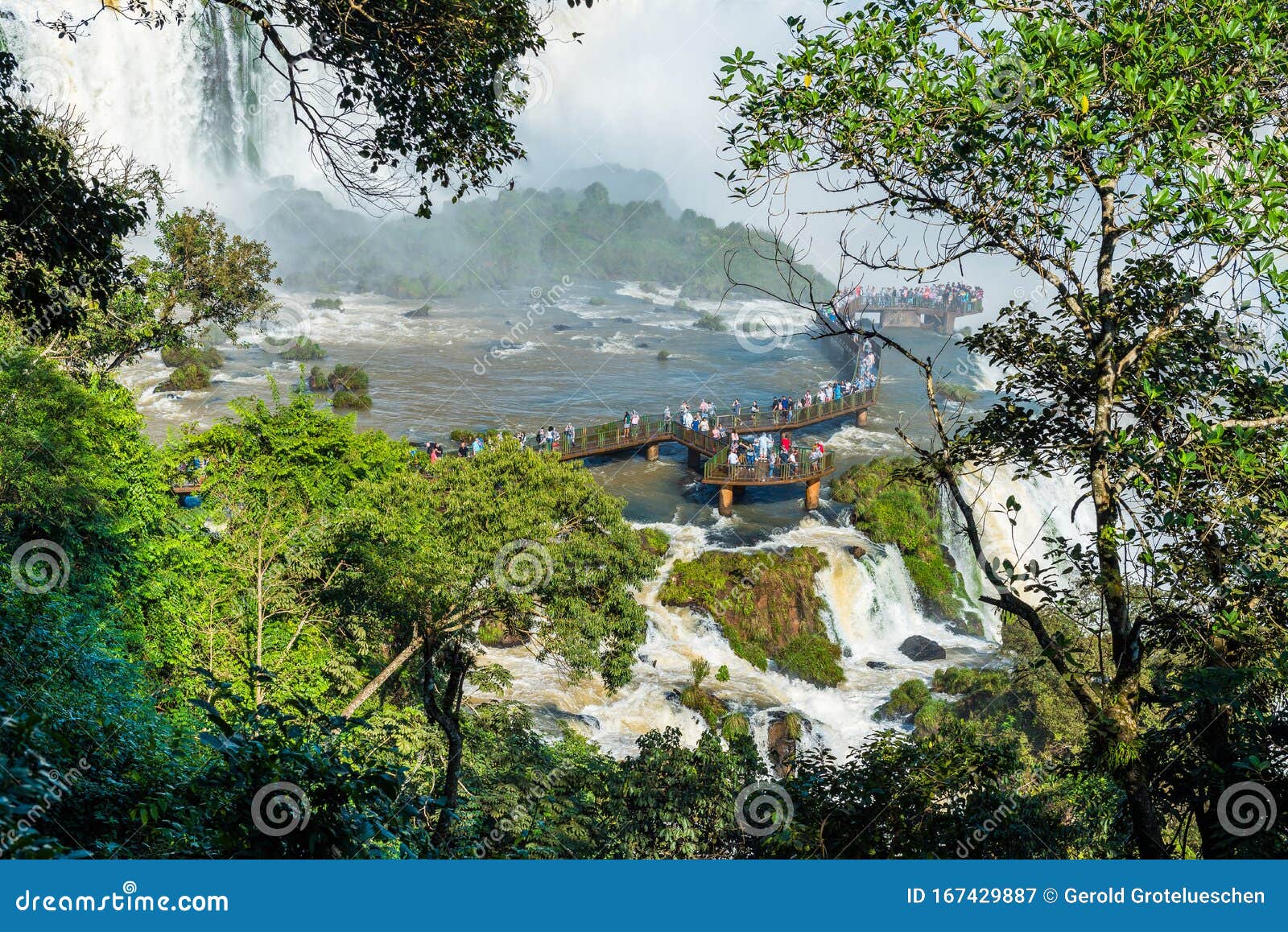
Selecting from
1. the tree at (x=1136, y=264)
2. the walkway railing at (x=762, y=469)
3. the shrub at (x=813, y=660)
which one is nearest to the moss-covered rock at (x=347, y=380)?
the walkway railing at (x=762, y=469)

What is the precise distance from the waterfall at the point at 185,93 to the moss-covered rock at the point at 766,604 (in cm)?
2321

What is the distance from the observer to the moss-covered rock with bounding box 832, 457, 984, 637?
23953mm

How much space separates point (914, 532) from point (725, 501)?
4785 mm

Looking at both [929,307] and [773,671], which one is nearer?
[773,671]

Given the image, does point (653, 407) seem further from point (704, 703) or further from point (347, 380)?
point (704, 703)

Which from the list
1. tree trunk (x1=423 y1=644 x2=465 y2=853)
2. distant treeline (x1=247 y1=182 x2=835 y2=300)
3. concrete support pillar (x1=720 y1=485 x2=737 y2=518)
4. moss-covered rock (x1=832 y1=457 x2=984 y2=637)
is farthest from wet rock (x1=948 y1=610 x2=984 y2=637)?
distant treeline (x1=247 y1=182 x2=835 y2=300)

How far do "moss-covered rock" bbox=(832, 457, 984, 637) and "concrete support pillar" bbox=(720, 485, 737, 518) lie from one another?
3.10 meters

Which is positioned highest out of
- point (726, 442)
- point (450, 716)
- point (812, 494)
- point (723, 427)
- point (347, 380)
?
point (347, 380)

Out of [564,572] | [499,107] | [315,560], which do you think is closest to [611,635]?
[564,572]

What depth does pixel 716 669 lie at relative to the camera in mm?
20188

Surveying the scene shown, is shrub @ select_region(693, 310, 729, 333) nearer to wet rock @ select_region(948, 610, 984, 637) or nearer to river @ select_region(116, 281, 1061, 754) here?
river @ select_region(116, 281, 1061, 754)

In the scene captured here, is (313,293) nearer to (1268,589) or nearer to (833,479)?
(833,479)

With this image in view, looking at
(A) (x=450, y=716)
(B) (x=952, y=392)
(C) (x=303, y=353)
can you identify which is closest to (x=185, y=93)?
(C) (x=303, y=353)

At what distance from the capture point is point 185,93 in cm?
4759
